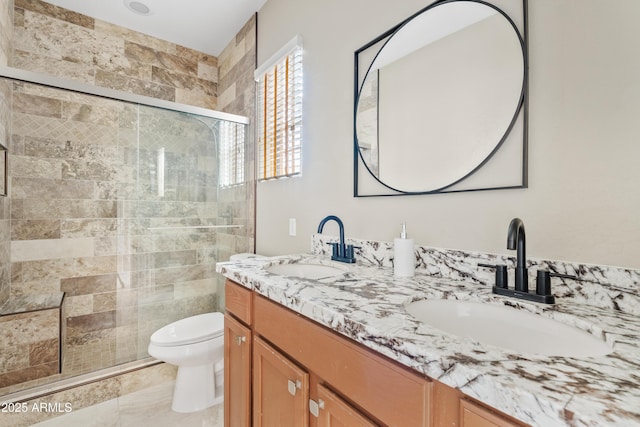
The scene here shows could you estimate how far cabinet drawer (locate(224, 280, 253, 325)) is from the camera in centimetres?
114

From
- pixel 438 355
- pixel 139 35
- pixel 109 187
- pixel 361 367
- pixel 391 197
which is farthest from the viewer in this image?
pixel 139 35

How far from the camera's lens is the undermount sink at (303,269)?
4.47 ft

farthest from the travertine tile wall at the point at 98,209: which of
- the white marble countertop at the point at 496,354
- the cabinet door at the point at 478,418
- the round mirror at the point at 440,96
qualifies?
the cabinet door at the point at 478,418

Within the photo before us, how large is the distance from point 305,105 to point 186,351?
1.61 meters

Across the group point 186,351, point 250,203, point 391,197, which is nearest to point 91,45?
point 250,203

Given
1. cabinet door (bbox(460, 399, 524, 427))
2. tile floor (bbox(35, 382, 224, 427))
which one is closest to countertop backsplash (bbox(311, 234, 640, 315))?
cabinet door (bbox(460, 399, 524, 427))

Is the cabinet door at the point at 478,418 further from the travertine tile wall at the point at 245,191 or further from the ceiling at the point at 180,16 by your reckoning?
the ceiling at the point at 180,16

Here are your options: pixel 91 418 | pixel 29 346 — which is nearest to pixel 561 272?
pixel 91 418

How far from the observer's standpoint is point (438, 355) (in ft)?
1.64

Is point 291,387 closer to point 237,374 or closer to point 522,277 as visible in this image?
point 237,374

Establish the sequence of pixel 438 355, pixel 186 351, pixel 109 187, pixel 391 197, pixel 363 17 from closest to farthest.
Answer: pixel 438 355 < pixel 391 197 < pixel 363 17 < pixel 186 351 < pixel 109 187

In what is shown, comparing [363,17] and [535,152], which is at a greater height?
[363,17]

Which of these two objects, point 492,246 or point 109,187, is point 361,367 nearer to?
point 492,246

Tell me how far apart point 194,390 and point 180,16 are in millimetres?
2747
